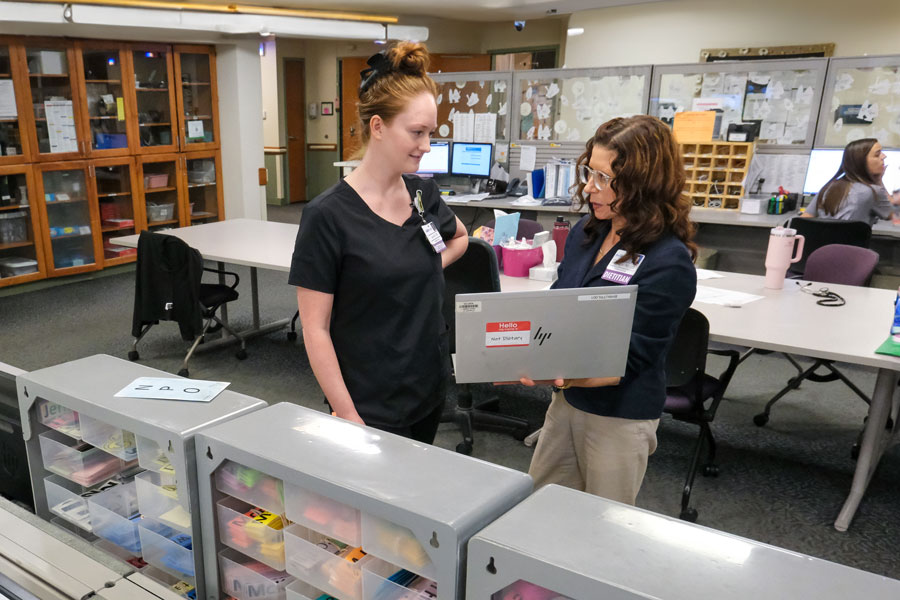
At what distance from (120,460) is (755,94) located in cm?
500

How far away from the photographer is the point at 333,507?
0.76 meters

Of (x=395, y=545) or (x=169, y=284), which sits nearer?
(x=395, y=545)

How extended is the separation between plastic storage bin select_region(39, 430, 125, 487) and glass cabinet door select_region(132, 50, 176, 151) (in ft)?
17.7

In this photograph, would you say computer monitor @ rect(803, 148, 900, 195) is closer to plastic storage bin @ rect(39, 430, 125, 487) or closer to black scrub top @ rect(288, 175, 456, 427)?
black scrub top @ rect(288, 175, 456, 427)

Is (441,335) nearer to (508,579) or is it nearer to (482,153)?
(508,579)

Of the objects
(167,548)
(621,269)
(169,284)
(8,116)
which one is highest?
(8,116)

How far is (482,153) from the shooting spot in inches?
232

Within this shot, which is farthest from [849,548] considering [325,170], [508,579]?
[325,170]

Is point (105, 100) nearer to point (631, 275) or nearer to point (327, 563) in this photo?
point (631, 275)

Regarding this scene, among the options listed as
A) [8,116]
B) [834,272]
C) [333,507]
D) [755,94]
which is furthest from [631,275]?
[8,116]

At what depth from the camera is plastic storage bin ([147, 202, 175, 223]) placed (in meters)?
6.09

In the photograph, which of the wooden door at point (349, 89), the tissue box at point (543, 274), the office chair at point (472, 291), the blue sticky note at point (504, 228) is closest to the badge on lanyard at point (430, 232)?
the office chair at point (472, 291)

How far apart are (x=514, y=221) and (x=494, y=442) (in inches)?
42.2

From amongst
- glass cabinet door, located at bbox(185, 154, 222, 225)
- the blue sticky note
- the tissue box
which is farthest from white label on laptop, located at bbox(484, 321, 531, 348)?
glass cabinet door, located at bbox(185, 154, 222, 225)
